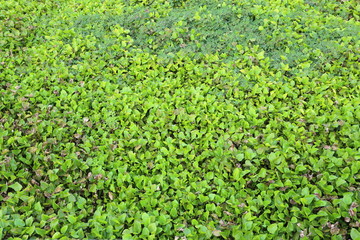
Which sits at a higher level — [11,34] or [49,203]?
[11,34]

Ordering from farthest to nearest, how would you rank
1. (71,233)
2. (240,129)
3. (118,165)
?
(240,129) < (118,165) < (71,233)

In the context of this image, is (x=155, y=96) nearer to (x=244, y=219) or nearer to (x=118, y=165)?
(x=118, y=165)

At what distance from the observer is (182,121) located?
3.97 metres

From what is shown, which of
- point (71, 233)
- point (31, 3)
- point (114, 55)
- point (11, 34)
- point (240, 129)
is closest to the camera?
point (71, 233)

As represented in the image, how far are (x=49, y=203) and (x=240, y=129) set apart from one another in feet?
7.55

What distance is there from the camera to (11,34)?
5438mm

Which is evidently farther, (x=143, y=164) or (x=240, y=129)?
(x=240, y=129)

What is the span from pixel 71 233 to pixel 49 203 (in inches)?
19.0

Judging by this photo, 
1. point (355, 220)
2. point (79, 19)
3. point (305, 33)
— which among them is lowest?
point (355, 220)

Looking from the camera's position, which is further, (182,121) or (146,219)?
(182,121)

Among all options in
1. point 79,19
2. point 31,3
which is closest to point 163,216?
point 79,19

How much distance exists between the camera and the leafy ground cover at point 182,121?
2893 millimetres

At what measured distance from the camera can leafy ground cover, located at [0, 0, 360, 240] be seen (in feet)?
9.49

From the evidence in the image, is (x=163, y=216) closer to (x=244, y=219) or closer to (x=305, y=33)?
(x=244, y=219)
